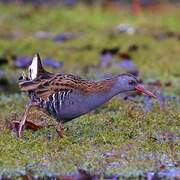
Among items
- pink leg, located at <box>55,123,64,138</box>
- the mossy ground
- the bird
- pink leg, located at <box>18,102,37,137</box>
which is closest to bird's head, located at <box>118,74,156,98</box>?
the bird

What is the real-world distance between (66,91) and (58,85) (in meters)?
0.10

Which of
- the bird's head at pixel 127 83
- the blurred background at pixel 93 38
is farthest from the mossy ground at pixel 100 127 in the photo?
the bird's head at pixel 127 83

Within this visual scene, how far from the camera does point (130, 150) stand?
271 inches

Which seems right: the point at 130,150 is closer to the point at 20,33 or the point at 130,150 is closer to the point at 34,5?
the point at 20,33

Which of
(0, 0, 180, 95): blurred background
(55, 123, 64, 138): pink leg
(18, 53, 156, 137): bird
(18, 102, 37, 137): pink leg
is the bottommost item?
(0, 0, 180, 95): blurred background

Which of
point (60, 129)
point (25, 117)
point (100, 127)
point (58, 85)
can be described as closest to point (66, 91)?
point (58, 85)

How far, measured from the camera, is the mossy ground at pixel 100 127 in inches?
259

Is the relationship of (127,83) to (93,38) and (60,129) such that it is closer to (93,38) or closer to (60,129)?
(60,129)

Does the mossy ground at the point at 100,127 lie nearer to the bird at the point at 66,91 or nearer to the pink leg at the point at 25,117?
the pink leg at the point at 25,117

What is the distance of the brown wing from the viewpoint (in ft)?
23.9

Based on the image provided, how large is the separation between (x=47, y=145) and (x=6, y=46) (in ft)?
22.5

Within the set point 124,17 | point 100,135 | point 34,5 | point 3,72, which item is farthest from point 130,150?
point 34,5

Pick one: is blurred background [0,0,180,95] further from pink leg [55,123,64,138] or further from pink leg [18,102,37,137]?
pink leg [18,102,37,137]

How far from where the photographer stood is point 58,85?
7.30 m
